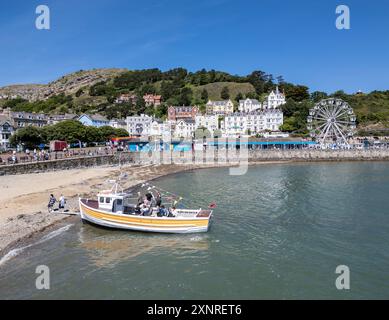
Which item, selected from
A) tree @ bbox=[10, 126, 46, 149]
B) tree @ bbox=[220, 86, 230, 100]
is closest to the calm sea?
tree @ bbox=[10, 126, 46, 149]

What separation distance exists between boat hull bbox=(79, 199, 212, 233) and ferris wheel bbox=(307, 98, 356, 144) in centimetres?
6746

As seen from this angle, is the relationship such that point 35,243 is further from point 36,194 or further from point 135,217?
point 36,194

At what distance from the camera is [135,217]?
23016mm

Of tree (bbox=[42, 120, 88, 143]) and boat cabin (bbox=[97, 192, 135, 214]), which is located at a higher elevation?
tree (bbox=[42, 120, 88, 143])

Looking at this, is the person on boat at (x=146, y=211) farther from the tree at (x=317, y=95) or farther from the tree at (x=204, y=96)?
the tree at (x=204, y=96)

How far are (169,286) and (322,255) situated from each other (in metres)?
8.58

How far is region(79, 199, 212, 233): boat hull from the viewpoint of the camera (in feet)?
73.9

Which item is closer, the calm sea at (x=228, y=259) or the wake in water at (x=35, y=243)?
the calm sea at (x=228, y=259)

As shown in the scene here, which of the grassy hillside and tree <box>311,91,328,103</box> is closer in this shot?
tree <box>311,91,328,103</box>

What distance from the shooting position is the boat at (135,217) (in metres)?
22.6

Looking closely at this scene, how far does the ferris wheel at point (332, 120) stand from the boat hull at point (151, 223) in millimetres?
67465

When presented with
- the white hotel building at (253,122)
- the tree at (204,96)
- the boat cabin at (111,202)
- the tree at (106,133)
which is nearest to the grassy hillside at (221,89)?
the tree at (204,96)

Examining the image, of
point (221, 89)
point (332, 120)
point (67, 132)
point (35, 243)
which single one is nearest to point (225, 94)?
point (221, 89)

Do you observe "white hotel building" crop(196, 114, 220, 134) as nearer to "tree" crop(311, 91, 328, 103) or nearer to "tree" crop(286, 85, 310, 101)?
"tree" crop(286, 85, 310, 101)
